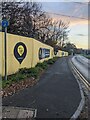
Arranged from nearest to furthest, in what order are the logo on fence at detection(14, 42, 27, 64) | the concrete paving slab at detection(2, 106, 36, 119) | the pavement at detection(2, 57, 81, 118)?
the concrete paving slab at detection(2, 106, 36, 119), the pavement at detection(2, 57, 81, 118), the logo on fence at detection(14, 42, 27, 64)

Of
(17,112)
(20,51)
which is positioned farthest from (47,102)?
(20,51)

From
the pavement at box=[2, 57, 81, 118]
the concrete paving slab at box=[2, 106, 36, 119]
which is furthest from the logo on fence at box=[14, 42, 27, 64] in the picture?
the concrete paving slab at box=[2, 106, 36, 119]

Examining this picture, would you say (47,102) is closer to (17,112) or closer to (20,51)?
(17,112)

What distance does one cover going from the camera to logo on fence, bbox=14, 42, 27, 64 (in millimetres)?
18047

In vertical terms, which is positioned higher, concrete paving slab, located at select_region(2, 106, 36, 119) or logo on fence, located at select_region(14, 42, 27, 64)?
logo on fence, located at select_region(14, 42, 27, 64)

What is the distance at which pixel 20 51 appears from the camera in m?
19.2

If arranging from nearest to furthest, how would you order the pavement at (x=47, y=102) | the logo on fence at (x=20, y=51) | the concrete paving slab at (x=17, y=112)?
1. the concrete paving slab at (x=17, y=112)
2. the pavement at (x=47, y=102)
3. the logo on fence at (x=20, y=51)

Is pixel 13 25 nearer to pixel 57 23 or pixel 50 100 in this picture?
pixel 50 100

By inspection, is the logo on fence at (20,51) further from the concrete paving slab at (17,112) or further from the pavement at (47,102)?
the concrete paving slab at (17,112)

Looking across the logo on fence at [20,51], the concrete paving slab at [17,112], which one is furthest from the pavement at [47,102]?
the logo on fence at [20,51]

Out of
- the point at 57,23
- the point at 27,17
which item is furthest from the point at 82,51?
the point at 27,17

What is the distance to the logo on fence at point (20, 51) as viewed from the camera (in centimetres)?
1805

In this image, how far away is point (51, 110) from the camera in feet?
29.4

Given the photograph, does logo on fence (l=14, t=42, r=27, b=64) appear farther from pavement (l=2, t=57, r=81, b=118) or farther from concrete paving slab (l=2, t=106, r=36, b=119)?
concrete paving slab (l=2, t=106, r=36, b=119)
